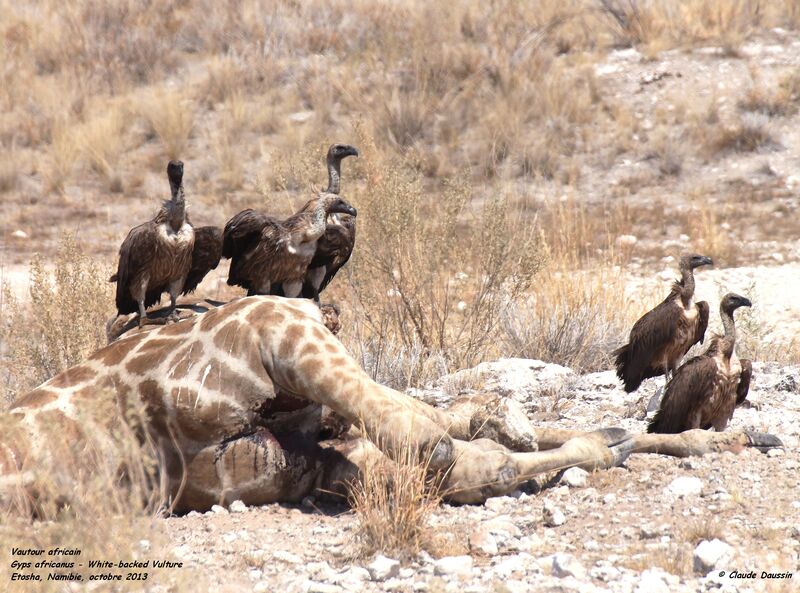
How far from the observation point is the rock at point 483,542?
471cm

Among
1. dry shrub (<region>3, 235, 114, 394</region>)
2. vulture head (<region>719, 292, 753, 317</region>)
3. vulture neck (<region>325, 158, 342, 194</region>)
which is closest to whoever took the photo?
dry shrub (<region>3, 235, 114, 394</region>)

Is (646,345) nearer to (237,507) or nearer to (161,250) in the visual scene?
(161,250)

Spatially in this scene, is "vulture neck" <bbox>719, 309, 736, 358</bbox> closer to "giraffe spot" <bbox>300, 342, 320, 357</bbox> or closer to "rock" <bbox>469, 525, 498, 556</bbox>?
"rock" <bbox>469, 525, 498, 556</bbox>

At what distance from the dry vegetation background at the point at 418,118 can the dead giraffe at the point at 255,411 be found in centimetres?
468

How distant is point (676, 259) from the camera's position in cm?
1443

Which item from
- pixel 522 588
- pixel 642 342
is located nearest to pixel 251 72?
pixel 642 342

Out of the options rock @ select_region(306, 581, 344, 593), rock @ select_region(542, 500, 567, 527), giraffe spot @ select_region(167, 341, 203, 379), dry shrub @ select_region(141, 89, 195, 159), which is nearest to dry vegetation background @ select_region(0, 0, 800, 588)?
dry shrub @ select_region(141, 89, 195, 159)

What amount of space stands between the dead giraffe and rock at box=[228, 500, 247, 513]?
41mm

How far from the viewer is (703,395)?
22.9ft

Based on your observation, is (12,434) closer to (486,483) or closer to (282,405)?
(282,405)

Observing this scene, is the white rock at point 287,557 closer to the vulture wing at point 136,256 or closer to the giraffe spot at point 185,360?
the giraffe spot at point 185,360

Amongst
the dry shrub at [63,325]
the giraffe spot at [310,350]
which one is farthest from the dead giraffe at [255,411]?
the dry shrub at [63,325]

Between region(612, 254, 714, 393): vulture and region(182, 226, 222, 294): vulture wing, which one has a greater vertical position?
region(182, 226, 222, 294): vulture wing

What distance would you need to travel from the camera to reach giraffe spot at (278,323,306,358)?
5234 mm
